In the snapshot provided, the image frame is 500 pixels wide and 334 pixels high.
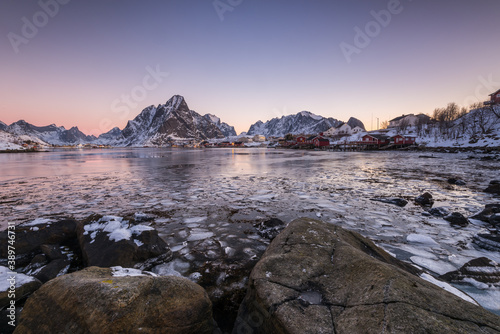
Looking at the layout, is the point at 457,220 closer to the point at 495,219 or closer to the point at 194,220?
the point at 495,219

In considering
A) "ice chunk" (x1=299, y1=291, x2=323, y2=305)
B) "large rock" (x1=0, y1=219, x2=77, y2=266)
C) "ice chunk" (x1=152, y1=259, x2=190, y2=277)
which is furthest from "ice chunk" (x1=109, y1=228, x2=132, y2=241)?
"ice chunk" (x1=299, y1=291, x2=323, y2=305)

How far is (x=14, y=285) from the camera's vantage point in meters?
2.47

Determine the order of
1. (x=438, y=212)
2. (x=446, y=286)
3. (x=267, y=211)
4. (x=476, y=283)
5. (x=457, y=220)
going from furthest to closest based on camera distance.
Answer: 1. (x=267, y=211)
2. (x=438, y=212)
3. (x=457, y=220)
4. (x=476, y=283)
5. (x=446, y=286)

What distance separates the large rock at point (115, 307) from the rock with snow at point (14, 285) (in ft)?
2.22

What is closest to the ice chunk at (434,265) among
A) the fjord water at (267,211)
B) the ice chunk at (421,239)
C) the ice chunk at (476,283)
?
the fjord water at (267,211)

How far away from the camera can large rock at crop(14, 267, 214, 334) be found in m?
1.76

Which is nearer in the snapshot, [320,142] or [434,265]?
[434,265]

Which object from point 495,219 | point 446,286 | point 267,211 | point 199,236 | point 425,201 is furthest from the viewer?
point 425,201

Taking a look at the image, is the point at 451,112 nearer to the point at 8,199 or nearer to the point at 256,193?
the point at 256,193

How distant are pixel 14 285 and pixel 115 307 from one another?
68.4 inches

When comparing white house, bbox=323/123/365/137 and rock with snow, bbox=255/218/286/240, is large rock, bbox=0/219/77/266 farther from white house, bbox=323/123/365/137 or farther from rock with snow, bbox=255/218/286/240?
white house, bbox=323/123/365/137

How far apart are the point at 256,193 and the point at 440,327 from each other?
7554 mm

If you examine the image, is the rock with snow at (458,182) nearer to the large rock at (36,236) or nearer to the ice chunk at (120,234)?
the ice chunk at (120,234)

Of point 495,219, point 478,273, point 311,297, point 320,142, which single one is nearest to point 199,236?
point 311,297
